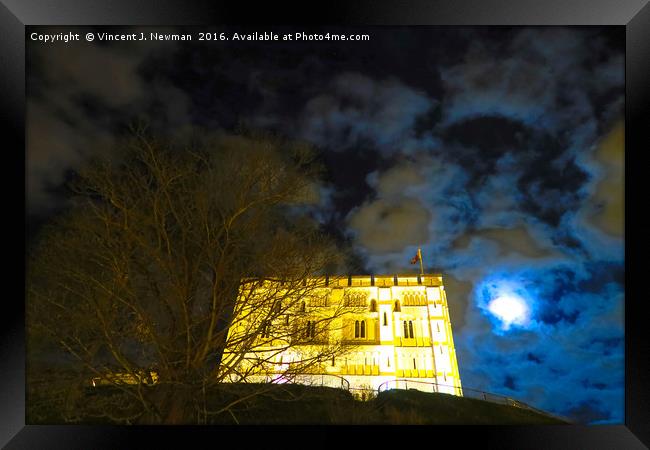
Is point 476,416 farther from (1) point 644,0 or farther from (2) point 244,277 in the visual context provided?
(1) point 644,0

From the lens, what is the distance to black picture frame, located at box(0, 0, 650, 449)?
633 cm

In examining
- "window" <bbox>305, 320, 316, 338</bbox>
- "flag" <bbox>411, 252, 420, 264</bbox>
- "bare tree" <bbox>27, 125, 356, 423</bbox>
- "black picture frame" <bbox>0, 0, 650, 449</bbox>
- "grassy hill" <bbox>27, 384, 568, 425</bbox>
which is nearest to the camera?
"black picture frame" <bbox>0, 0, 650, 449</bbox>

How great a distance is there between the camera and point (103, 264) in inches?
360

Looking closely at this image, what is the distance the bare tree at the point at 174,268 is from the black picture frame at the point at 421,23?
2.10 meters

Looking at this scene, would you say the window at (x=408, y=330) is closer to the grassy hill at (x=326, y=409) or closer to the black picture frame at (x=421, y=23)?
the grassy hill at (x=326, y=409)

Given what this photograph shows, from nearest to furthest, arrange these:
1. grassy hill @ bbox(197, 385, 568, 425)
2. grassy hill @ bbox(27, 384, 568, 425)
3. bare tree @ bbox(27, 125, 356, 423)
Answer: bare tree @ bbox(27, 125, 356, 423) → grassy hill @ bbox(27, 384, 568, 425) → grassy hill @ bbox(197, 385, 568, 425)

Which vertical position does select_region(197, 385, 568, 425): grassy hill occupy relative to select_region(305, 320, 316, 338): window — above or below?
below

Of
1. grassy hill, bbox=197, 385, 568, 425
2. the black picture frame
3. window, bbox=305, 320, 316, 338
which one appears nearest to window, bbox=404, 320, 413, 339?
grassy hill, bbox=197, 385, 568, 425

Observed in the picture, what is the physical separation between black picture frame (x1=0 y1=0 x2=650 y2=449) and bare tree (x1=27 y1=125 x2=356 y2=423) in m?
2.10

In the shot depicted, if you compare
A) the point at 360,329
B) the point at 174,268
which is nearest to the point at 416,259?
the point at 360,329

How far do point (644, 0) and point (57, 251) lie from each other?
374 inches

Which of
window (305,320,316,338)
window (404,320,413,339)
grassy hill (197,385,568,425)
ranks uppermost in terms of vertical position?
window (404,320,413,339)

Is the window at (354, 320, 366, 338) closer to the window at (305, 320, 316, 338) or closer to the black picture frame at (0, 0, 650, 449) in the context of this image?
the window at (305, 320, 316, 338)

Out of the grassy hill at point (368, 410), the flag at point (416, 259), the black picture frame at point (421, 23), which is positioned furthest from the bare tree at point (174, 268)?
the flag at point (416, 259)
